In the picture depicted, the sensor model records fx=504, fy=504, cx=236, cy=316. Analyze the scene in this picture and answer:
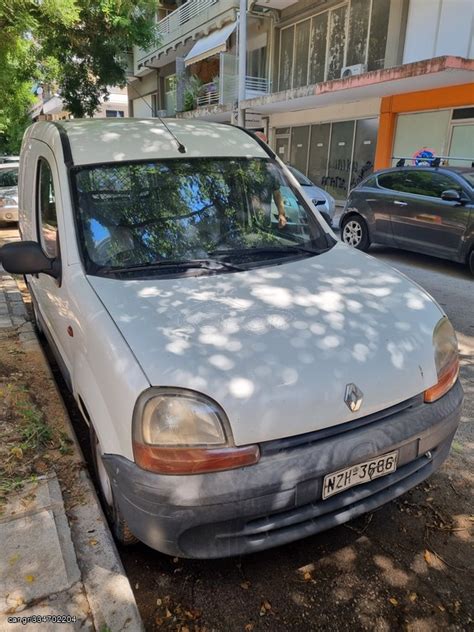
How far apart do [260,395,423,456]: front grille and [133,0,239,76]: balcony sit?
2025 centimetres

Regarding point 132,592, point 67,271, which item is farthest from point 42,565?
point 67,271

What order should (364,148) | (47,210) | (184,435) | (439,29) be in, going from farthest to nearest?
(364,148) → (439,29) → (47,210) → (184,435)

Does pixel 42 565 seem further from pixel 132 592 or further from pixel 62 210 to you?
pixel 62 210

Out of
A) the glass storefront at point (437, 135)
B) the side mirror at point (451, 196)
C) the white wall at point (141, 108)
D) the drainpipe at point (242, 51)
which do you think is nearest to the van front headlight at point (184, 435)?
Answer: the side mirror at point (451, 196)

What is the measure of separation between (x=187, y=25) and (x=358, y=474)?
87.2 feet

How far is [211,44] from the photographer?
21328 millimetres

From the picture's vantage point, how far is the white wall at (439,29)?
41.4ft

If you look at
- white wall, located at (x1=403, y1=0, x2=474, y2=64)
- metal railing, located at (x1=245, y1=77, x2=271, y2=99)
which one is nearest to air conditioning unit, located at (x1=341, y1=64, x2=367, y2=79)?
white wall, located at (x1=403, y1=0, x2=474, y2=64)

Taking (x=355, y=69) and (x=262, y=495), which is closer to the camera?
(x=262, y=495)

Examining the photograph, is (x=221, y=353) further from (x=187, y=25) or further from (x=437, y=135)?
(x=187, y=25)

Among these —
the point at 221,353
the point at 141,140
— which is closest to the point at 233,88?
the point at 141,140

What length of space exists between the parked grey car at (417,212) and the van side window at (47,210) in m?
6.25

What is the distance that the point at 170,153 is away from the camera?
10.8ft

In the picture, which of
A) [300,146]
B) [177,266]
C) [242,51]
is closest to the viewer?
[177,266]
